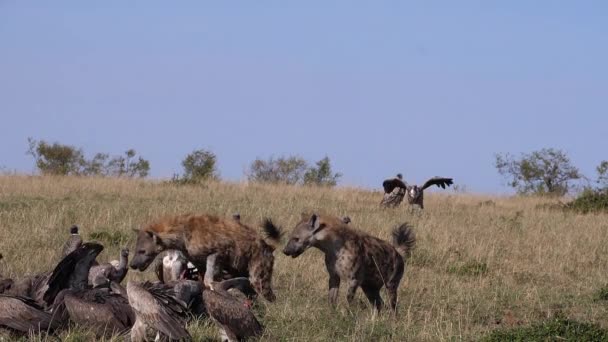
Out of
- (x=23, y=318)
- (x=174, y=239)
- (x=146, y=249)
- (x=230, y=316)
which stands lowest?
(x=23, y=318)

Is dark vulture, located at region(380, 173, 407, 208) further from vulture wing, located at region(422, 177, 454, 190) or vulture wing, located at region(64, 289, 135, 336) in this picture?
vulture wing, located at region(64, 289, 135, 336)

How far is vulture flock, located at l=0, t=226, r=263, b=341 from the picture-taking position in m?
6.75

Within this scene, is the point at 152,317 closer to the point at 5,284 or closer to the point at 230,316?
the point at 230,316

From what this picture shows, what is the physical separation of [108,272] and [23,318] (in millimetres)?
1493

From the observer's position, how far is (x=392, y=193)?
1805 centimetres

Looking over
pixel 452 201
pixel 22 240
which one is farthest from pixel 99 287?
pixel 452 201

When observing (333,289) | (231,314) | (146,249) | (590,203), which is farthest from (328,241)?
(590,203)

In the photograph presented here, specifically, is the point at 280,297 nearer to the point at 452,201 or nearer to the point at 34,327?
the point at 34,327

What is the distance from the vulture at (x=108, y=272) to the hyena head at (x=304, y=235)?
1.72 m

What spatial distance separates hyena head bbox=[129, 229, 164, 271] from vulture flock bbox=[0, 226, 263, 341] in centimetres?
93

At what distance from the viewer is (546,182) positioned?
31.3 m

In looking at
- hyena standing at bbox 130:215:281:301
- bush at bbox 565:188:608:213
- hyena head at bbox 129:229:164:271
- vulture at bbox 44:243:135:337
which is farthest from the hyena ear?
bush at bbox 565:188:608:213

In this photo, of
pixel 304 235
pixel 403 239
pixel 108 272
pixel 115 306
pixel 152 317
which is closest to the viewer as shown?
pixel 152 317

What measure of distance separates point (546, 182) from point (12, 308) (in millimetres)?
25852
